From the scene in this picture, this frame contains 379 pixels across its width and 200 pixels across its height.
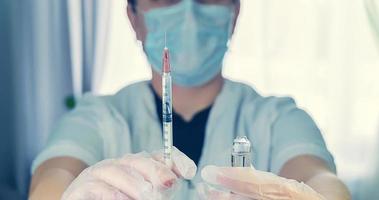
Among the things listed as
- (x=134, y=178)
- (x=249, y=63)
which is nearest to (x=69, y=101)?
(x=249, y=63)

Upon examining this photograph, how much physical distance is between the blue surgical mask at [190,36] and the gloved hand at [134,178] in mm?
472

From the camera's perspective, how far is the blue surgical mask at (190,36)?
4.45 feet

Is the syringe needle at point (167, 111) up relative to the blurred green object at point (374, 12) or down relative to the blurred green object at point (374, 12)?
down

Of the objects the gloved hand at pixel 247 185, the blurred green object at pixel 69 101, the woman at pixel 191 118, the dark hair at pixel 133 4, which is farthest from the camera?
the blurred green object at pixel 69 101

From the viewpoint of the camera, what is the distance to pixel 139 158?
2.97ft

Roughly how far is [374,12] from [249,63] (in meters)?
0.33

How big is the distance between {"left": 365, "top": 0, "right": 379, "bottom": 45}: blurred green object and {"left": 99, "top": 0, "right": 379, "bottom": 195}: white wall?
0.03 m

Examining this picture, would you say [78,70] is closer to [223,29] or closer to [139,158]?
[223,29]

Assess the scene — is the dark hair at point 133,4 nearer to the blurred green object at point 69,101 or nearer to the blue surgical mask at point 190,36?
the blue surgical mask at point 190,36

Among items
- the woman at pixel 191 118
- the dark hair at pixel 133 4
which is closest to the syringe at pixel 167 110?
the woman at pixel 191 118

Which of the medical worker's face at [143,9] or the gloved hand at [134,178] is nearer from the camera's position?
the gloved hand at [134,178]

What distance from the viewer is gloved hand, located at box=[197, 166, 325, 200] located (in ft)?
2.82

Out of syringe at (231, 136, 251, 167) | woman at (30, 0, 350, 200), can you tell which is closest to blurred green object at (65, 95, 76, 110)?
woman at (30, 0, 350, 200)

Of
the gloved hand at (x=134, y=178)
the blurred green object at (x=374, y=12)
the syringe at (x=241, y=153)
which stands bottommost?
the gloved hand at (x=134, y=178)
